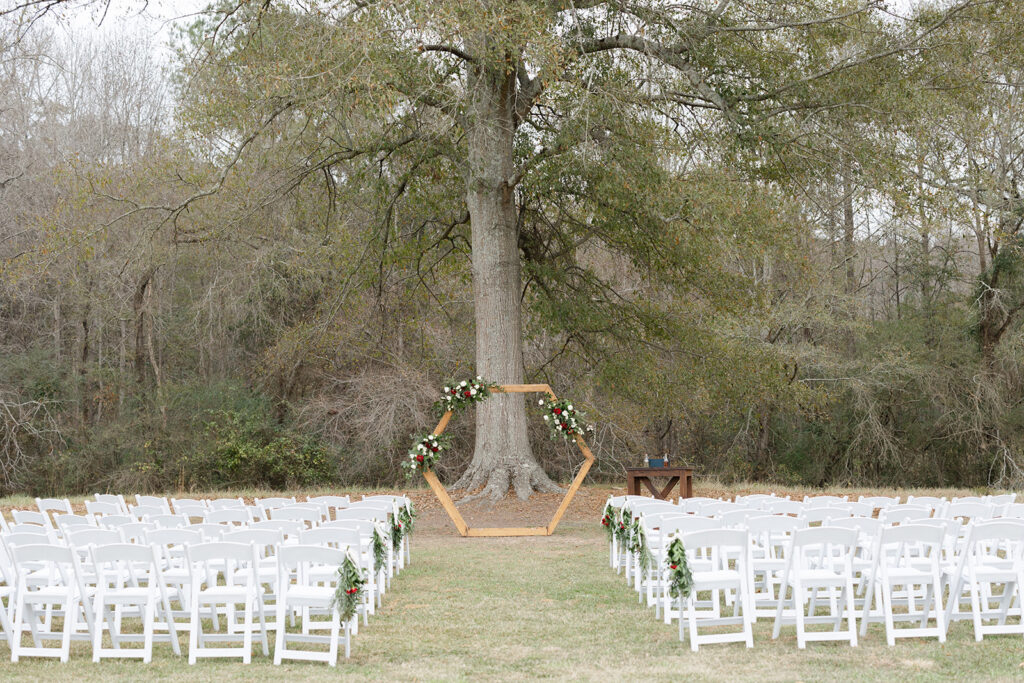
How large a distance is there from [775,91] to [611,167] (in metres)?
2.68

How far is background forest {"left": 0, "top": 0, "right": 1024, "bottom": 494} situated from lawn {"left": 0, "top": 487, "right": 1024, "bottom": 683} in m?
7.15

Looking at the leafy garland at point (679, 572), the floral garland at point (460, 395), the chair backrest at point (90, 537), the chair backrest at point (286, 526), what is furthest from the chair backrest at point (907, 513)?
the floral garland at point (460, 395)

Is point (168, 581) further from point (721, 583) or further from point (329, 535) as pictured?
point (721, 583)

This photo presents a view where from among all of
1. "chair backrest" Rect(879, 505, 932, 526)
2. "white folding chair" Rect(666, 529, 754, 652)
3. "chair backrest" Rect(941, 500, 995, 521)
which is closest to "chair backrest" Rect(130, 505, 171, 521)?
"white folding chair" Rect(666, 529, 754, 652)

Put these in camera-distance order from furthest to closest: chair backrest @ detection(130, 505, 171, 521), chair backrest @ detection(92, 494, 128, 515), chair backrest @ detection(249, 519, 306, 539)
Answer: chair backrest @ detection(92, 494, 128, 515)
chair backrest @ detection(130, 505, 171, 521)
chair backrest @ detection(249, 519, 306, 539)

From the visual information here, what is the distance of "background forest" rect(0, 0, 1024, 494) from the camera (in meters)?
15.4

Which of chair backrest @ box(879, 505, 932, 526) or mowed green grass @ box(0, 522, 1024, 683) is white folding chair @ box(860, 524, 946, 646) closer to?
mowed green grass @ box(0, 522, 1024, 683)

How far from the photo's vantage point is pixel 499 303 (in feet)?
55.7

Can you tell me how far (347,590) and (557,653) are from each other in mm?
1348

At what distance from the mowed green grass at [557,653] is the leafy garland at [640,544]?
0.36m

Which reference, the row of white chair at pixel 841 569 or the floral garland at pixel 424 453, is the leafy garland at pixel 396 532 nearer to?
the row of white chair at pixel 841 569

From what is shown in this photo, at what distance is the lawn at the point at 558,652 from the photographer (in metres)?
5.98

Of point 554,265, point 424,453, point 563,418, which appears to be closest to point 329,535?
point 424,453

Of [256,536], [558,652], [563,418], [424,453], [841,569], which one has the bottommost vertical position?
[558,652]
